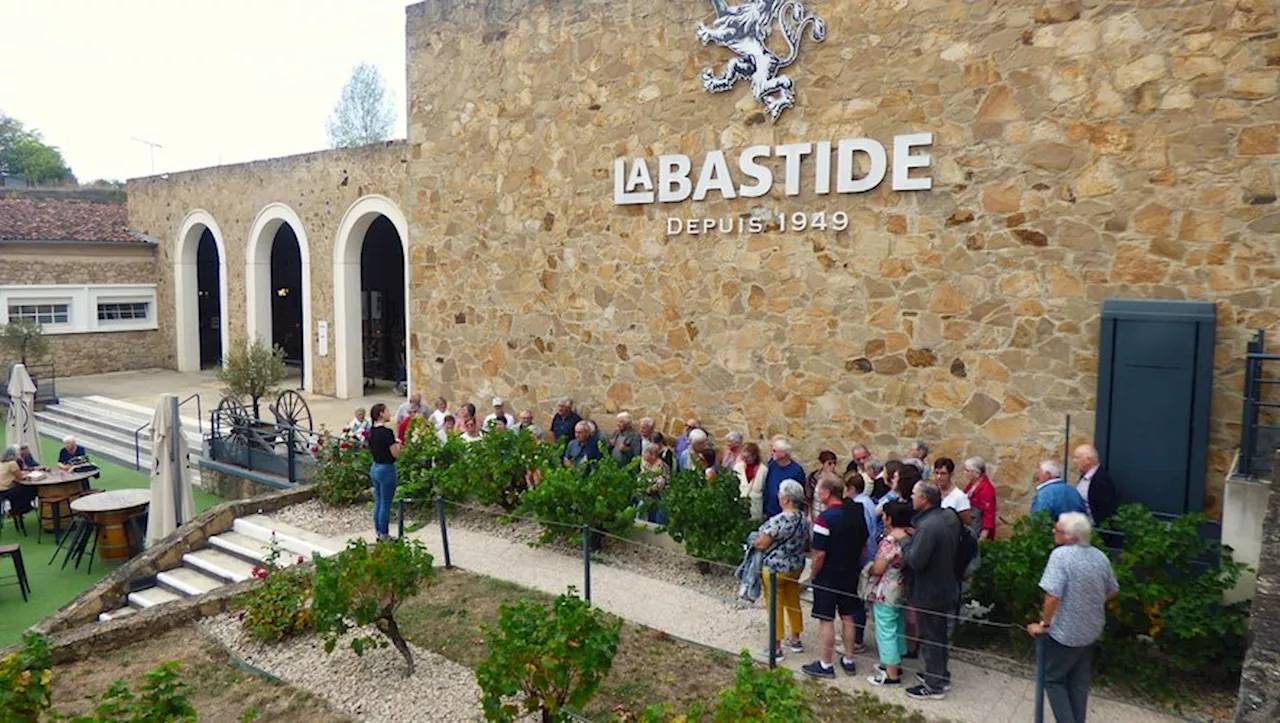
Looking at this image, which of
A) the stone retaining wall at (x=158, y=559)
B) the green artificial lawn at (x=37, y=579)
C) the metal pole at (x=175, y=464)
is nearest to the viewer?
the stone retaining wall at (x=158, y=559)

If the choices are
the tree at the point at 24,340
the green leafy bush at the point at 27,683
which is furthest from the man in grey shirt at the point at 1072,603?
the tree at the point at 24,340

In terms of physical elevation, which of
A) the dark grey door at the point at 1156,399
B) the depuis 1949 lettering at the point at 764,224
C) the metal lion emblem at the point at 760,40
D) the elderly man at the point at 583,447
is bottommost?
the elderly man at the point at 583,447

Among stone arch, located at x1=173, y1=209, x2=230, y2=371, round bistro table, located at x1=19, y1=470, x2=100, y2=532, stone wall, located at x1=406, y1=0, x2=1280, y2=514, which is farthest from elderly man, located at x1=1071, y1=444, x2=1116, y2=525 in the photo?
stone arch, located at x1=173, y1=209, x2=230, y2=371

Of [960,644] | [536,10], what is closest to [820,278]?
[960,644]

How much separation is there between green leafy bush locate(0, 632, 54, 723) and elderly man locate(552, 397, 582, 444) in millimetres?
5667

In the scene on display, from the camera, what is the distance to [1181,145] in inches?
269

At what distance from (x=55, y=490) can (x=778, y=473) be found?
31.1 feet

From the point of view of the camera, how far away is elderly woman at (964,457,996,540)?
711cm

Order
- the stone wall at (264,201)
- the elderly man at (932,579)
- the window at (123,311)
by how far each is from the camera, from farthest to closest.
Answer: the window at (123,311), the stone wall at (264,201), the elderly man at (932,579)

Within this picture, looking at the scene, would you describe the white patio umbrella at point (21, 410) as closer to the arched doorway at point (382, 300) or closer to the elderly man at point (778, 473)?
the arched doorway at point (382, 300)

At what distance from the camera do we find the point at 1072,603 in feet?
15.9

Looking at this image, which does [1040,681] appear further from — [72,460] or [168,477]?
[72,460]

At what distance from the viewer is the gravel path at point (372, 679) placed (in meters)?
5.78

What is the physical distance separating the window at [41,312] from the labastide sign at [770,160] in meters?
19.7
